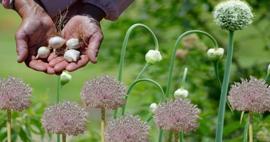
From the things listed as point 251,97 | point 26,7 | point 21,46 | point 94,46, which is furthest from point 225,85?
point 26,7

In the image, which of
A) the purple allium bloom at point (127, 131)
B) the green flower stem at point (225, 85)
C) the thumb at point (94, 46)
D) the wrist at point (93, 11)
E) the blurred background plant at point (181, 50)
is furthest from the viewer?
the blurred background plant at point (181, 50)

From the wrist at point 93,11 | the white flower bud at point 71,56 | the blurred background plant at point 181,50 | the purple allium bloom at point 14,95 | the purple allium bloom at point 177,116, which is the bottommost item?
the purple allium bloom at point 177,116

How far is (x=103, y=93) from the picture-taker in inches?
55.6

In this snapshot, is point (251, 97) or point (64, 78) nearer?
point (251, 97)

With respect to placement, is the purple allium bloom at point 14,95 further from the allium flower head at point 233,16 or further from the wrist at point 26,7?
the wrist at point 26,7

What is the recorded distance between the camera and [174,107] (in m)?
1.37

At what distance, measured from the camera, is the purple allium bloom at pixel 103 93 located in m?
1.41

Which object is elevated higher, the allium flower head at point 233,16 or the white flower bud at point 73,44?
the white flower bud at point 73,44

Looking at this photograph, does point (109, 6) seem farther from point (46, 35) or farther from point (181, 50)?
point (181, 50)

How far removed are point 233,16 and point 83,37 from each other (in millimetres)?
359

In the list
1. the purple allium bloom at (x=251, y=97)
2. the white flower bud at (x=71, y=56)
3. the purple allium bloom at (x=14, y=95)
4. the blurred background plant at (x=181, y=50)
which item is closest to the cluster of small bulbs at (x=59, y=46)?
the white flower bud at (x=71, y=56)

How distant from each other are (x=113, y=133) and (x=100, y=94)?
9 centimetres

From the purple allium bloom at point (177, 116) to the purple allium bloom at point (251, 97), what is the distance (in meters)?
0.07

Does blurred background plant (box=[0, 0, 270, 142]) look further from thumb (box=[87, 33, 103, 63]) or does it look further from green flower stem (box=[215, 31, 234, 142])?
green flower stem (box=[215, 31, 234, 142])
